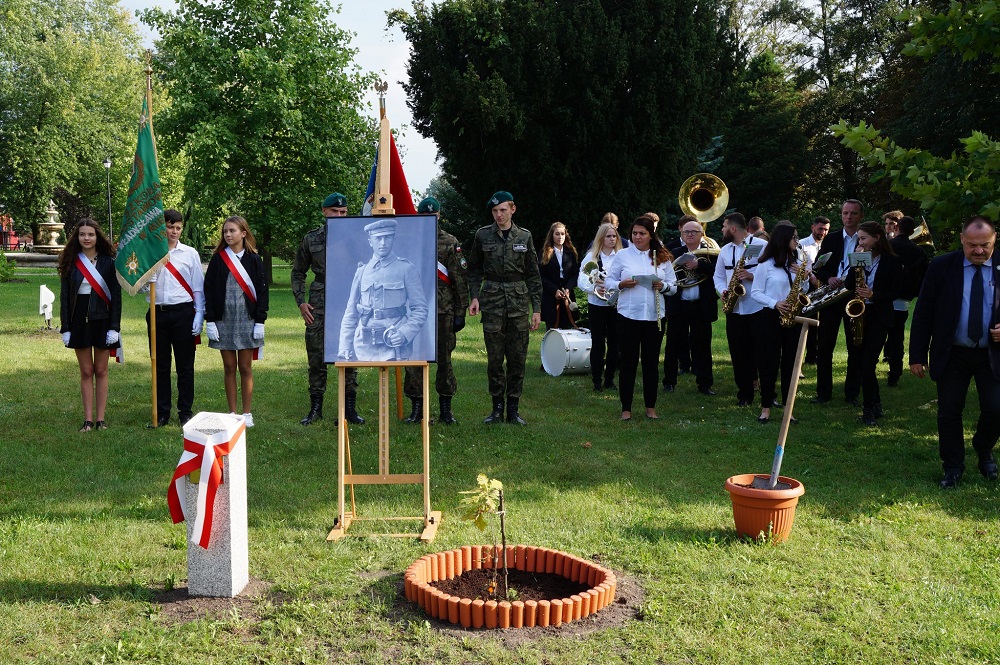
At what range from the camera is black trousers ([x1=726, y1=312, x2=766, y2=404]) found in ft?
34.2

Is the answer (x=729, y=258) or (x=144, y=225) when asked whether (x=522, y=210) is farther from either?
(x=144, y=225)

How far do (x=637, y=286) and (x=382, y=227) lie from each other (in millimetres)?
3925

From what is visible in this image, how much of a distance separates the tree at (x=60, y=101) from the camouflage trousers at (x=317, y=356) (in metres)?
42.4

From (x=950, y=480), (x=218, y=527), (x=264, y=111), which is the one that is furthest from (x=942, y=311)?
(x=264, y=111)

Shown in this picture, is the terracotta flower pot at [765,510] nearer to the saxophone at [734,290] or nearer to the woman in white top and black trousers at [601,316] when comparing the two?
the saxophone at [734,290]

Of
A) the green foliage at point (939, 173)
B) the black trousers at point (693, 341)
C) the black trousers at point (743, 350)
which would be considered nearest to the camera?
the green foliage at point (939, 173)

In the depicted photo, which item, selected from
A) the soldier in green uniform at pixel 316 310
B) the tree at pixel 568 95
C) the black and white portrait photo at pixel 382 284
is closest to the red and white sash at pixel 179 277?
the soldier in green uniform at pixel 316 310

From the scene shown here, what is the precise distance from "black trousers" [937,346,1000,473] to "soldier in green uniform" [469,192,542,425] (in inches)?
153

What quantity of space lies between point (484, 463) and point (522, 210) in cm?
2138

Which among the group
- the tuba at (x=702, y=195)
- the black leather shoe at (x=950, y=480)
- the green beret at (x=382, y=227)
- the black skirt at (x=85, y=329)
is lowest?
the black leather shoe at (x=950, y=480)

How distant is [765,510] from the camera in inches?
223

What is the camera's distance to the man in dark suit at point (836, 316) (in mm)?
10617

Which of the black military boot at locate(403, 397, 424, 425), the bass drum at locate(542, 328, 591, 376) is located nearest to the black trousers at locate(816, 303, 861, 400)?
Answer: the bass drum at locate(542, 328, 591, 376)

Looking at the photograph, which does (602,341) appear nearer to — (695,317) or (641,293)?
(695,317)
